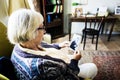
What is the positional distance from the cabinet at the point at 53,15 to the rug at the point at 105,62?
1.38 m

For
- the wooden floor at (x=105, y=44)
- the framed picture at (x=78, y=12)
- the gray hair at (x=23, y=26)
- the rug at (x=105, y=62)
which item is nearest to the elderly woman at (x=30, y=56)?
the gray hair at (x=23, y=26)

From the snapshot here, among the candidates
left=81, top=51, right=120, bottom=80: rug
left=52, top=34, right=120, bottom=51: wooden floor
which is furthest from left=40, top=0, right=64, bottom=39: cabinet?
left=81, top=51, right=120, bottom=80: rug

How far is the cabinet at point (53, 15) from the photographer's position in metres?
3.95

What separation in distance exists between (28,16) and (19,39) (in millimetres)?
178

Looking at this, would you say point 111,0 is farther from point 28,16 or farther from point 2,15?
point 28,16

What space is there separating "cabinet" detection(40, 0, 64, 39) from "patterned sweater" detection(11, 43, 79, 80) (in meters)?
2.88

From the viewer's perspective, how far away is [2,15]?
2002 millimetres

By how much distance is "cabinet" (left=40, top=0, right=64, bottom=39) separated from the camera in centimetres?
395

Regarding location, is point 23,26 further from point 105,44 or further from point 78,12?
point 78,12

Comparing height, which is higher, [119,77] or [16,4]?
[16,4]

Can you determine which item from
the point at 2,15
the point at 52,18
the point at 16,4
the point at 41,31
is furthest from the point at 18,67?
the point at 52,18

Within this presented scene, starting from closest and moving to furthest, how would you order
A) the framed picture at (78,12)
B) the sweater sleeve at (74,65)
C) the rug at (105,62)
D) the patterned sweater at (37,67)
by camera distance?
the patterned sweater at (37,67) → the sweater sleeve at (74,65) → the rug at (105,62) → the framed picture at (78,12)

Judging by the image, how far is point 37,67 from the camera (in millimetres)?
1017

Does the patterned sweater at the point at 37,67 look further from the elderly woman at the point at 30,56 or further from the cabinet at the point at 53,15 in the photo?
the cabinet at the point at 53,15
